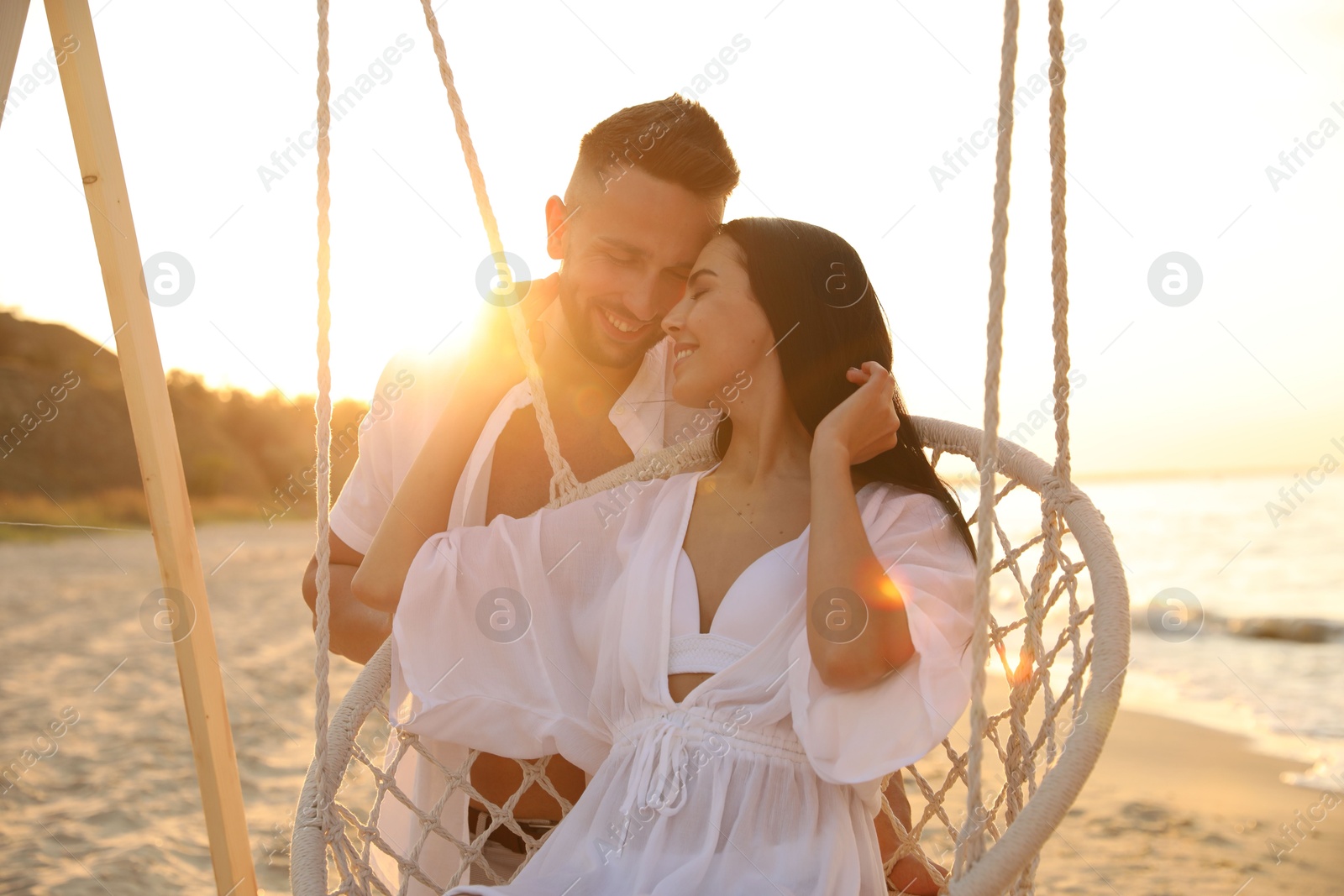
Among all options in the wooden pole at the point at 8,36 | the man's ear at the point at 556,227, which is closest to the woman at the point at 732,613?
the man's ear at the point at 556,227

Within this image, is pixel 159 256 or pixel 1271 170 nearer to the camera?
pixel 159 256

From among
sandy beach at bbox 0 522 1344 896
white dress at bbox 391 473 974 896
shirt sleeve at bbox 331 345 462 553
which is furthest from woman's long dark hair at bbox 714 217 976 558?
sandy beach at bbox 0 522 1344 896

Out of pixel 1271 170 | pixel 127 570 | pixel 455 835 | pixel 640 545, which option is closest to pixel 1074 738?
pixel 640 545

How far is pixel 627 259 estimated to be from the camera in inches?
75.0

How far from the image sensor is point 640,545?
59.9 inches

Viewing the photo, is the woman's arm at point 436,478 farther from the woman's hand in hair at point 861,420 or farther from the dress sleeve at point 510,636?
the woman's hand in hair at point 861,420

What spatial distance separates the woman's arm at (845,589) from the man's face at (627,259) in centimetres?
65

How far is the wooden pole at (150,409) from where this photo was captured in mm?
1521

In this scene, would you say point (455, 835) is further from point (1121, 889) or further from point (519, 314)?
point (1121, 889)

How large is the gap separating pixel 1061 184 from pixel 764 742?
2.74 feet

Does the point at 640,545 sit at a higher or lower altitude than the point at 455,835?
higher

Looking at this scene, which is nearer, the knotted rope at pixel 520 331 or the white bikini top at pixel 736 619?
the white bikini top at pixel 736 619

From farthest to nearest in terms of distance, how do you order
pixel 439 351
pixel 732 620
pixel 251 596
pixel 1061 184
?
pixel 251 596 < pixel 439 351 < pixel 732 620 < pixel 1061 184

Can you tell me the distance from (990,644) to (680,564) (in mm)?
479
